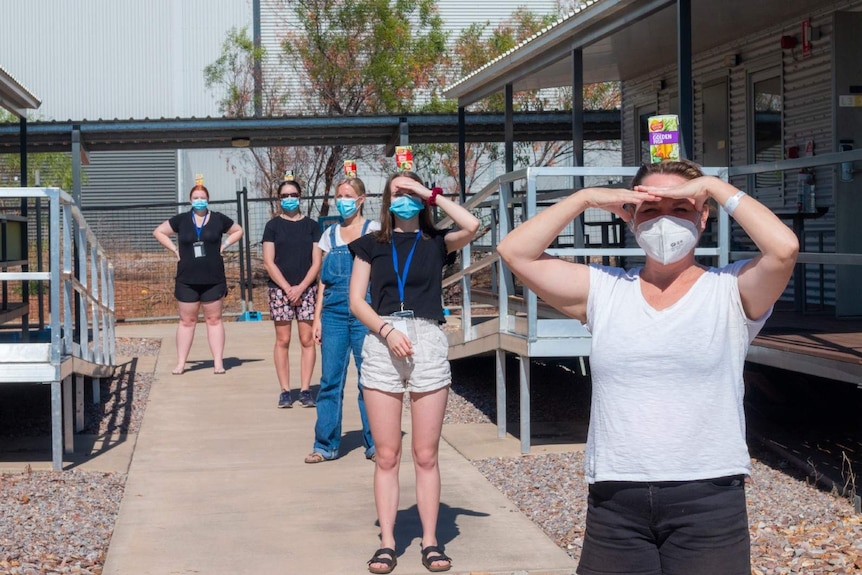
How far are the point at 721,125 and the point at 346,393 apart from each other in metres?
5.43

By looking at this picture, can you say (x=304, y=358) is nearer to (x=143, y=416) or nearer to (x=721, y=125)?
(x=143, y=416)

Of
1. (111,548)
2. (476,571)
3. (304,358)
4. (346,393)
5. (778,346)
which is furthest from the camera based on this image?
(346,393)

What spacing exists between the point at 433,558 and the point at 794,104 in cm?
770

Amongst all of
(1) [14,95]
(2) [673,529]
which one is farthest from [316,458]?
(1) [14,95]

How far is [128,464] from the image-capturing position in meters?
7.64

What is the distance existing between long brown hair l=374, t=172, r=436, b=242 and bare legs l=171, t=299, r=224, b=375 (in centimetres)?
584

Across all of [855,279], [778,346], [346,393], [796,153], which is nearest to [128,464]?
[346,393]

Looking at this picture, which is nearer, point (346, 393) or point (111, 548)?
point (111, 548)

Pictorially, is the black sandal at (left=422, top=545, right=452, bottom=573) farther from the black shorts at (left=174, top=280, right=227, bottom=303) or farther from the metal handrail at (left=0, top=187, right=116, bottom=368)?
the black shorts at (left=174, top=280, right=227, bottom=303)

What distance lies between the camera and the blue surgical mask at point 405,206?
533 centimetres

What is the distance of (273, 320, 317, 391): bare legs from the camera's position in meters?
9.40

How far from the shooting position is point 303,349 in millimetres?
9508

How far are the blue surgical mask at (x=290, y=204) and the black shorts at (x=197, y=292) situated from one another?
183 centimetres

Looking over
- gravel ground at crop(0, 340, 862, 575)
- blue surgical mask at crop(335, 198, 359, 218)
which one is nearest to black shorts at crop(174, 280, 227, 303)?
gravel ground at crop(0, 340, 862, 575)
